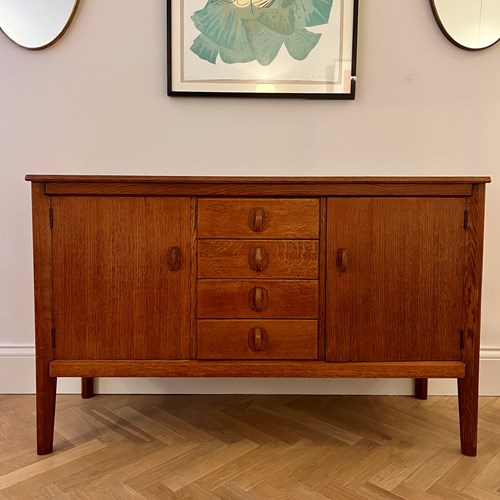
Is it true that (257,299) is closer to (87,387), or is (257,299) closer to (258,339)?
(258,339)

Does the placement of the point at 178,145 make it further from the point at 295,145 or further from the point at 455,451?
the point at 455,451

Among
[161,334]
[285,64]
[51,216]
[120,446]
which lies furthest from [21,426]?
[285,64]

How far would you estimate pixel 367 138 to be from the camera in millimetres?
2051

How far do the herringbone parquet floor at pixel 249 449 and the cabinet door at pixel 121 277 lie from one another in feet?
1.00

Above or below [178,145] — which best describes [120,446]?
below

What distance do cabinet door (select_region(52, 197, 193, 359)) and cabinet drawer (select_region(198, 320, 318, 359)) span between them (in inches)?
2.5

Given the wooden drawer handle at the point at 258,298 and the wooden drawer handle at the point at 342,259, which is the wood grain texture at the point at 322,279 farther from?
the wooden drawer handle at the point at 258,298

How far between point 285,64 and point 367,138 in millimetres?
403

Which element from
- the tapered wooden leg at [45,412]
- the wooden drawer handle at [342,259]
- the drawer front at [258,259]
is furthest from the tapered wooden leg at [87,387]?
A: the wooden drawer handle at [342,259]

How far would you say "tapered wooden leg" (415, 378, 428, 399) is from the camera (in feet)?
6.72

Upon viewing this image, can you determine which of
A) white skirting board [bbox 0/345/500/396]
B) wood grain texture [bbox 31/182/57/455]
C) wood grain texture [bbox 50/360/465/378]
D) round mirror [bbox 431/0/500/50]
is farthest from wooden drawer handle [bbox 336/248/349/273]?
round mirror [bbox 431/0/500/50]

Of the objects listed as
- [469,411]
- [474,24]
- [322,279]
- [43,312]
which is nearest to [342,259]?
[322,279]

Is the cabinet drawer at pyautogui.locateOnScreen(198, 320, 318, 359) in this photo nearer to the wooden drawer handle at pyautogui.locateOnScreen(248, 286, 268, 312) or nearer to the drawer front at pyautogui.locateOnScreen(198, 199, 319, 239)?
the wooden drawer handle at pyautogui.locateOnScreen(248, 286, 268, 312)

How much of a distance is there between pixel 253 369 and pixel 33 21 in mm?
1458
